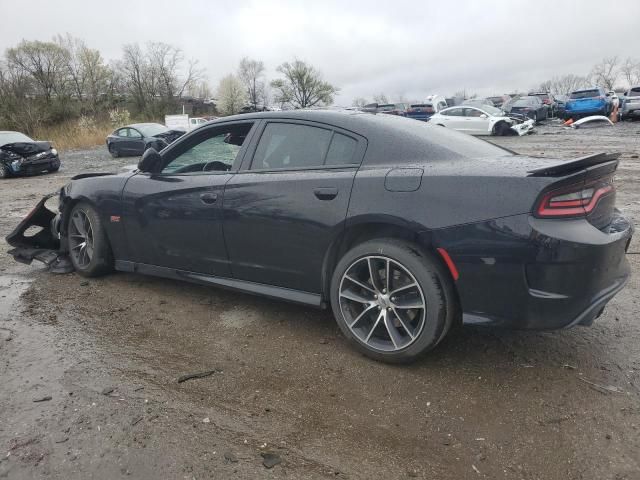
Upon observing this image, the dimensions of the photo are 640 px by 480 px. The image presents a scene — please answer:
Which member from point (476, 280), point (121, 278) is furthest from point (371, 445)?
point (121, 278)

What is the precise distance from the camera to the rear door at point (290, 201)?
3.02 metres

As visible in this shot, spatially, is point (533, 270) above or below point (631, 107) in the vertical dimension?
above

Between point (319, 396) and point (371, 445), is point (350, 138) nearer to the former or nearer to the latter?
point (319, 396)

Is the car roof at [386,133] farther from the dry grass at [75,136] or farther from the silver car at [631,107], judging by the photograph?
the dry grass at [75,136]

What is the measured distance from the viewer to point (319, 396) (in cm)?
263

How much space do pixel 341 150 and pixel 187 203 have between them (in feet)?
4.31

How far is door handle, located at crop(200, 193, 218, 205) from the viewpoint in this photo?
11.5ft

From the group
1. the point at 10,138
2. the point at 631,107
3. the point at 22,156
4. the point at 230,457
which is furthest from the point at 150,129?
the point at 631,107

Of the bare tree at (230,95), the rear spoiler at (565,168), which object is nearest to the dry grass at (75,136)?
the rear spoiler at (565,168)

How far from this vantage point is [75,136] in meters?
32.3

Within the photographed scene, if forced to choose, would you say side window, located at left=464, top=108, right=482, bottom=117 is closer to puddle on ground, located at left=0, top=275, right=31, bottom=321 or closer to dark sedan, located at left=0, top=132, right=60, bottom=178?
dark sedan, located at left=0, top=132, right=60, bottom=178

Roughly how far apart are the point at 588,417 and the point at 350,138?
2.01 metres

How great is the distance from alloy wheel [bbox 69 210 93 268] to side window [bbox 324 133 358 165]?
258 cm

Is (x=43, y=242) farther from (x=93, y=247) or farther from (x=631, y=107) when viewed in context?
(x=631, y=107)
